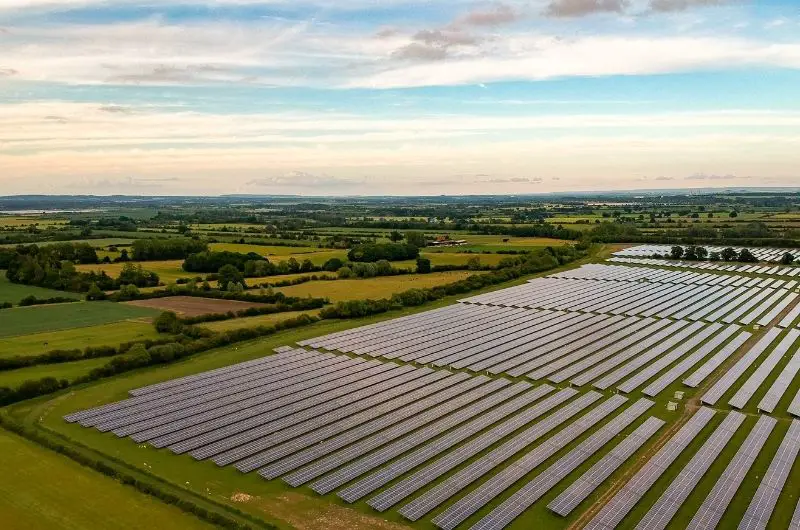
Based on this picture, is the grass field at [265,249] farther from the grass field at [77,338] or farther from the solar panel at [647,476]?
the solar panel at [647,476]

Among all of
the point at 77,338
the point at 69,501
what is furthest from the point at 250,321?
the point at 69,501

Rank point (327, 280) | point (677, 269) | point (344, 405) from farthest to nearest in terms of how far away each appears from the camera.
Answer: point (677, 269) < point (327, 280) < point (344, 405)

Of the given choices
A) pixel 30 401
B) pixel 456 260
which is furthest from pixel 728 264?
pixel 30 401

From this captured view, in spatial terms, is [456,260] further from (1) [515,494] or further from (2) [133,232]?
(2) [133,232]

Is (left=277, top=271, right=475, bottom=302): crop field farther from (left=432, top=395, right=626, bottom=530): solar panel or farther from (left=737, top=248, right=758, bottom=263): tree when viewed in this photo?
(left=737, top=248, right=758, bottom=263): tree

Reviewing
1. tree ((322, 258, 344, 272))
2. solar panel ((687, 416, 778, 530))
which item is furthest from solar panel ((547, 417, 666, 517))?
tree ((322, 258, 344, 272))

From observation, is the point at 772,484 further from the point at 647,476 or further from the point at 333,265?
the point at 333,265

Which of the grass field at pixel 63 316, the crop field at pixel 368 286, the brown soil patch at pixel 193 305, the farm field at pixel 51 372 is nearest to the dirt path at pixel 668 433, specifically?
the farm field at pixel 51 372
